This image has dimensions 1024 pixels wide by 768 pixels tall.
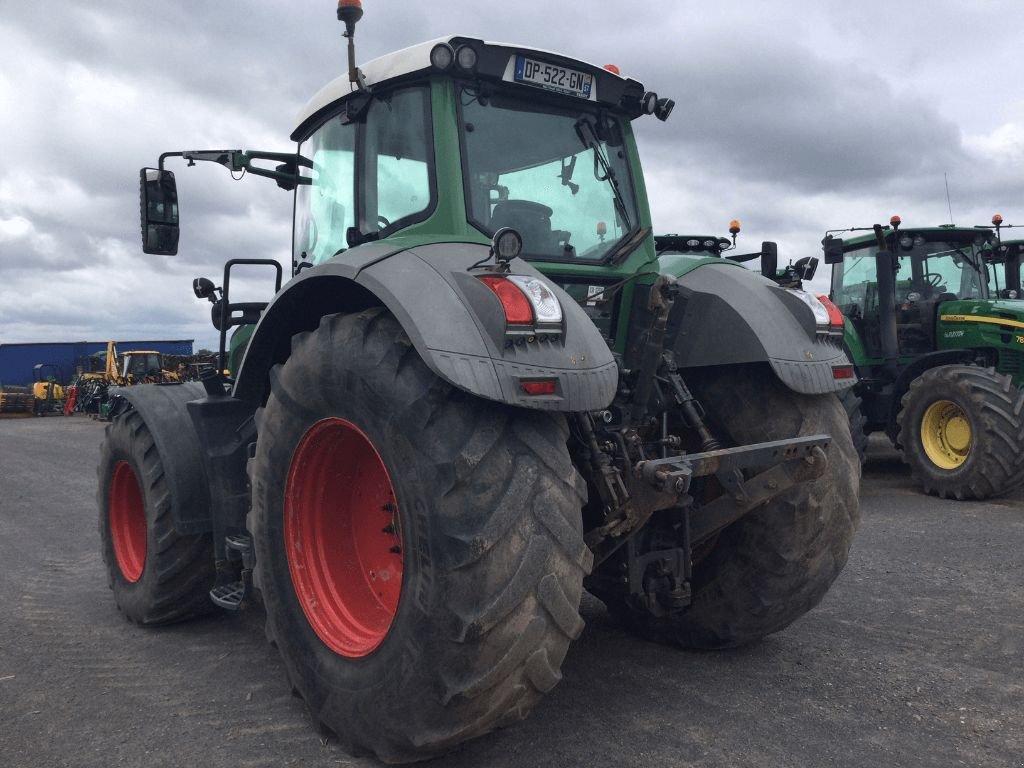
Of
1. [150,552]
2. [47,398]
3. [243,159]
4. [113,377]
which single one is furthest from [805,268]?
[47,398]

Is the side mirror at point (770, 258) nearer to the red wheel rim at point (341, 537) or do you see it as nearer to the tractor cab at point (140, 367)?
the red wheel rim at point (341, 537)

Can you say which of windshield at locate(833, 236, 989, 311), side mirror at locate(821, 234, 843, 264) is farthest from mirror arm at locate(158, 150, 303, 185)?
windshield at locate(833, 236, 989, 311)

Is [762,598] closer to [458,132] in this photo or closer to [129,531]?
[458,132]

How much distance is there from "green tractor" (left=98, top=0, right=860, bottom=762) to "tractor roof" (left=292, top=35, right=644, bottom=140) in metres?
0.01

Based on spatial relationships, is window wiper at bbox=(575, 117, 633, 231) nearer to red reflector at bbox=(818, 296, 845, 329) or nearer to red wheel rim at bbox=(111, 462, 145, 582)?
red reflector at bbox=(818, 296, 845, 329)

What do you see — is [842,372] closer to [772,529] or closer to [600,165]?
[772,529]

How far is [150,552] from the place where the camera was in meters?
4.31

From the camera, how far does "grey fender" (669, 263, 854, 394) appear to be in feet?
11.1

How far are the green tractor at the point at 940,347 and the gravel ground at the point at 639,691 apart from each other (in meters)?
2.72

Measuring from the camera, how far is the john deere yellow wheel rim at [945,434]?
8.34 metres

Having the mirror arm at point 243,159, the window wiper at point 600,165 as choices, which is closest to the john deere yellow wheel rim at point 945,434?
the window wiper at point 600,165

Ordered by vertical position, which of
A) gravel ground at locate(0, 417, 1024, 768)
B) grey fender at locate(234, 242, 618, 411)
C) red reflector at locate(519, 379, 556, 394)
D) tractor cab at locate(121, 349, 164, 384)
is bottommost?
gravel ground at locate(0, 417, 1024, 768)

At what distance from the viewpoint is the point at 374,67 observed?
3588 mm

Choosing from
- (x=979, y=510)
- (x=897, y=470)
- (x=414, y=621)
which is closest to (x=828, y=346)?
(x=414, y=621)
